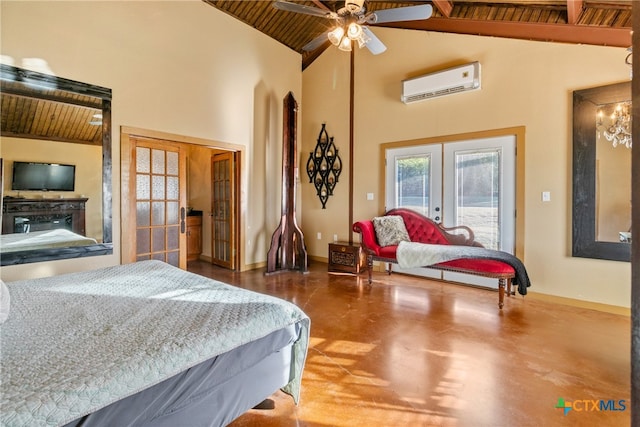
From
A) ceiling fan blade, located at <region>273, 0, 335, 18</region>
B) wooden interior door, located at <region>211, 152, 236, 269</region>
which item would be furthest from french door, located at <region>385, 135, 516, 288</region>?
wooden interior door, located at <region>211, 152, 236, 269</region>

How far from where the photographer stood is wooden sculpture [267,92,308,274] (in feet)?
16.0

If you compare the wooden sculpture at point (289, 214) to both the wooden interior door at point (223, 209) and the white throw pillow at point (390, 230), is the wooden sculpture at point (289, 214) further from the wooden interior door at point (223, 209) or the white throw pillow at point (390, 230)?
the white throw pillow at point (390, 230)

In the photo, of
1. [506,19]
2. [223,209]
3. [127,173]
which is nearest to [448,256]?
[506,19]

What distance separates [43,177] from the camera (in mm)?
3141

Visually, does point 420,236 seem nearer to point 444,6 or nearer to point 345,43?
point 345,43

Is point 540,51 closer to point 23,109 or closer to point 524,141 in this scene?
point 524,141

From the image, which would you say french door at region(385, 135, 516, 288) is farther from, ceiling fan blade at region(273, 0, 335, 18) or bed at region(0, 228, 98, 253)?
bed at region(0, 228, 98, 253)

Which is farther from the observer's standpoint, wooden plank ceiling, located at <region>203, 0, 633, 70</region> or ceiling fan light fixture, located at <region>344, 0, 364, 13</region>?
wooden plank ceiling, located at <region>203, 0, 633, 70</region>

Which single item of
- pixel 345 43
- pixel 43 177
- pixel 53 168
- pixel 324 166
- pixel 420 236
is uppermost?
pixel 345 43

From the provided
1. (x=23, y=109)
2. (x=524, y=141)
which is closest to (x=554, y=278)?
(x=524, y=141)

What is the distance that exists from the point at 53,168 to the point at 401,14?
3.81m

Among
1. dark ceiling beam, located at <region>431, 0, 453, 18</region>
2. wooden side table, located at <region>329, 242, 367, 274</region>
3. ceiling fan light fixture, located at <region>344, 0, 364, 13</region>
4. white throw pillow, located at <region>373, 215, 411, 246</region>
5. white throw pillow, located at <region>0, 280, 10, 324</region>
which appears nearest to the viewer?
white throw pillow, located at <region>0, 280, 10, 324</region>

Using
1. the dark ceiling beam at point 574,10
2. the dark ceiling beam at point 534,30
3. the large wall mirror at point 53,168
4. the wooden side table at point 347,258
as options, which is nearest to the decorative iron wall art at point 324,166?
the wooden side table at point 347,258

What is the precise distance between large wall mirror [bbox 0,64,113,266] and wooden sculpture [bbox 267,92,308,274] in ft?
7.52
